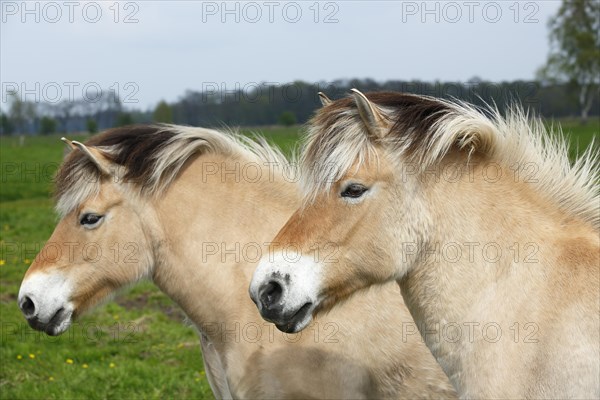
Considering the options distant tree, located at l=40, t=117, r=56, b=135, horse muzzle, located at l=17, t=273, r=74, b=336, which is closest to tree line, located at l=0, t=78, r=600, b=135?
distant tree, located at l=40, t=117, r=56, b=135

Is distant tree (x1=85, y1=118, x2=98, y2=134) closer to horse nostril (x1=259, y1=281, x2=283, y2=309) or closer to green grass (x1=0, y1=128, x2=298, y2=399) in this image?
green grass (x1=0, y1=128, x2=298, y2=399)

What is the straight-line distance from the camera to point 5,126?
4778 centimetres

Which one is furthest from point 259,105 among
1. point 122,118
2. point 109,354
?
point 109,354

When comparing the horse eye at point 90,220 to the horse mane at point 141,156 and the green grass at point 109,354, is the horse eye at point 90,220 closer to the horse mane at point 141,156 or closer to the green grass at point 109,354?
the horse mane at point 141,156

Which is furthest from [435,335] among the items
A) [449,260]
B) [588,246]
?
[588,246]

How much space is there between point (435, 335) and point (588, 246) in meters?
0.87

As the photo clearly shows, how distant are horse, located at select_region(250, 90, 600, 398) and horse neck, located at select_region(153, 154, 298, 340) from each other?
1186 millimetres

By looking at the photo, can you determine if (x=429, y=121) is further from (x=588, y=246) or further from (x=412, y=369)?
(x=412, y=369)

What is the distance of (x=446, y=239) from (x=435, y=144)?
478 millimetres

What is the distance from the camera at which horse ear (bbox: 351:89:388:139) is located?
3454mm

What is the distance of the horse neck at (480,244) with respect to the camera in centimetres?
347

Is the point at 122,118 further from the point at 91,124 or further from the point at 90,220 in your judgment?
the point at 90,220

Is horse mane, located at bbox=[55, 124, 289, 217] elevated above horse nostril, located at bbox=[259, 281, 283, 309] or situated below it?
above

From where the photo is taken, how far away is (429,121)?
3.57 metres
